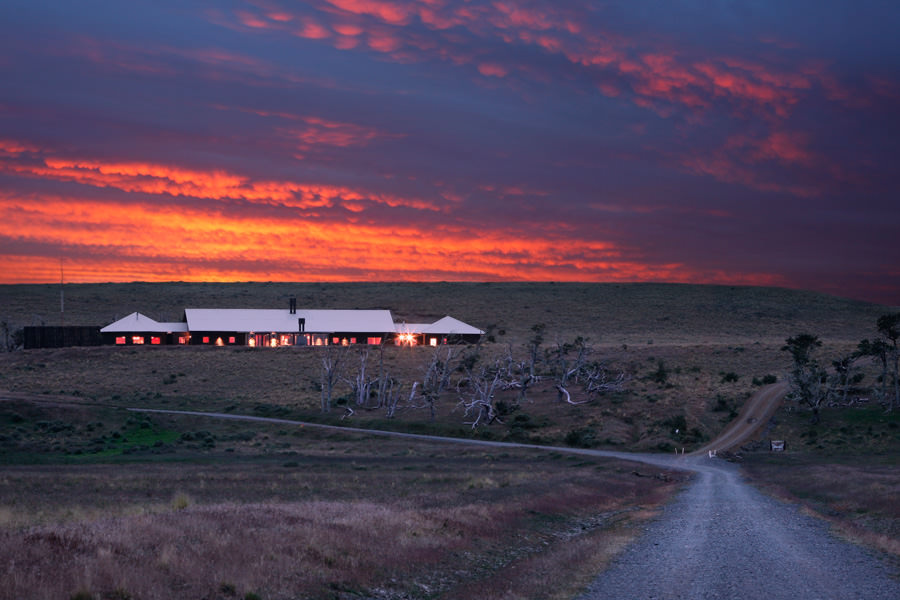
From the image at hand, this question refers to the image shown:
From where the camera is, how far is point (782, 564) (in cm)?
1852

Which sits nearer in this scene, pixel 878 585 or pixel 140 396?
pixel 878 585

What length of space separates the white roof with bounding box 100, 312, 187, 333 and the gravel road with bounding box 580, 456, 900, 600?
103m

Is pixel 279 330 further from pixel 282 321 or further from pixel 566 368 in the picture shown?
pixel 566 368

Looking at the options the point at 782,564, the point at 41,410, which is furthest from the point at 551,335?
the point at 782,564

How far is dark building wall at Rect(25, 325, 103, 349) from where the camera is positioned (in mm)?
113188

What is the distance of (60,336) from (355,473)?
90.1m

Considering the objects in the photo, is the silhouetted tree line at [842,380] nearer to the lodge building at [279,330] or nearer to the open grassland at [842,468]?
the open grassland at [842,468]

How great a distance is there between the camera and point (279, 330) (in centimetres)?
12031

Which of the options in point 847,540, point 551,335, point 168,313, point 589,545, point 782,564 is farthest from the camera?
point 168,313

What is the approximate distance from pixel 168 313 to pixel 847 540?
6215 inches

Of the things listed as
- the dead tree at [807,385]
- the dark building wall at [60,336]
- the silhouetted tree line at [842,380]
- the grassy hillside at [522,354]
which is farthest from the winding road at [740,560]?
the dark building wall at [60,336]

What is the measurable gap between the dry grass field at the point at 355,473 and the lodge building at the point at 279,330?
7.94 m

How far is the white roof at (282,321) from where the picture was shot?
119938mm

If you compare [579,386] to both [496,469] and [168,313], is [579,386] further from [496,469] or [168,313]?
[168,313]
